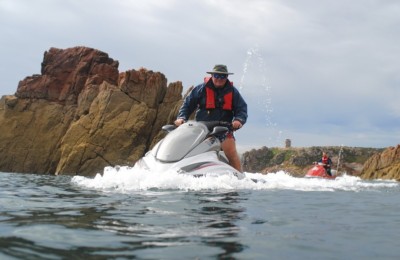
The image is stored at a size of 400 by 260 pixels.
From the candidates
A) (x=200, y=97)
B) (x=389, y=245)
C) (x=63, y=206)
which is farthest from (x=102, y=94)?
(x=389, y=245)

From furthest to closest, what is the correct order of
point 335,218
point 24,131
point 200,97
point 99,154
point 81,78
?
point 81,78 → point 24,131 → point 99,154 → point 200,97 → point 335,218

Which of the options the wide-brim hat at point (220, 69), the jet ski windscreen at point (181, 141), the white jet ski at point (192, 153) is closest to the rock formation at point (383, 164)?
the wide-brim hat at point (220, 69)

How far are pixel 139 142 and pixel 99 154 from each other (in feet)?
11.4

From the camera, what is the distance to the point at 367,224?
4609 millimetres

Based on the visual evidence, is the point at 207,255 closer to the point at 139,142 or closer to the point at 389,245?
the point at 389,245

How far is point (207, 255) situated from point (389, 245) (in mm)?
1563

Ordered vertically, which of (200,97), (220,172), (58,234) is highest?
(200,97)

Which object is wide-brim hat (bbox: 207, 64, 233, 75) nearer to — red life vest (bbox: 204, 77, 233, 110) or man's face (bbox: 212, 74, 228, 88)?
man's face (bbox: 212, 74, 228, 88)

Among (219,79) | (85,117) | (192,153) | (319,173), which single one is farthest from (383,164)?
(192,153)

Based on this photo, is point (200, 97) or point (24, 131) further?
point (24, 131)

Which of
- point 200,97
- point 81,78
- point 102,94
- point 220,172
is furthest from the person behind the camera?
point 81,78

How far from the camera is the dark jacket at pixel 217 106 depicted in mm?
10359

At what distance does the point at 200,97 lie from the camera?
10570 millimetres

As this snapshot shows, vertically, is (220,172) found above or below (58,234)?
above
